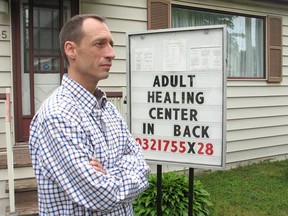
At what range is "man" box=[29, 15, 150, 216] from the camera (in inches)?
53.2

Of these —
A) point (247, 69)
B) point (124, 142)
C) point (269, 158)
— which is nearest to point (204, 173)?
point (269, 158)

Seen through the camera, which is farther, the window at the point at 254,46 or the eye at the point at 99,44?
the window at the point at 254,46

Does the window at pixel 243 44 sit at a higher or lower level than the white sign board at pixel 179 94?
higher

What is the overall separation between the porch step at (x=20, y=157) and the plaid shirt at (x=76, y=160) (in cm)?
300

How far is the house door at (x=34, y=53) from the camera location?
4953mm

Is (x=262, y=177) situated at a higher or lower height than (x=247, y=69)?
lower

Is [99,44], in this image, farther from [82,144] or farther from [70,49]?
[82,144]

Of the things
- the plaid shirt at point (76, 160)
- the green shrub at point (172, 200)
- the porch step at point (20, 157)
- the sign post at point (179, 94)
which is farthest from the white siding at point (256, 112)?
the plaid shirt at point (76, 160)

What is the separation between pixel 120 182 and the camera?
1.47 meters

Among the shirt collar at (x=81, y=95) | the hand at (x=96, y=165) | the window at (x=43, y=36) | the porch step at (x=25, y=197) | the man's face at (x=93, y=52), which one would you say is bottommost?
the porch step at (x=25, y=197)

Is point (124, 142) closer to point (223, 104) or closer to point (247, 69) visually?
point (223, 104)

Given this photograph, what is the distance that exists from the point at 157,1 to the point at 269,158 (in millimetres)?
3862

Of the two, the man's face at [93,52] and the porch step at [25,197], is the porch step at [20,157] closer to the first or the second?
the porch step at [25,197]

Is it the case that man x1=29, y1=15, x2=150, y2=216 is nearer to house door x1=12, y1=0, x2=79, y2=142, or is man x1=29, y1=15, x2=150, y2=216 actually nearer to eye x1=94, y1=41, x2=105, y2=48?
eye x1=94, y1=41, x2=105, y2=48
